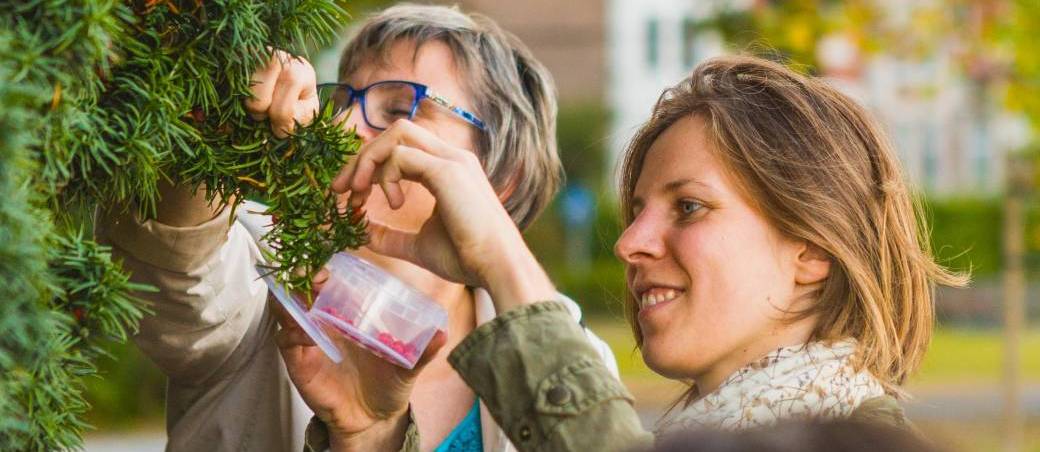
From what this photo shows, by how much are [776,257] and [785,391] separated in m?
0.24

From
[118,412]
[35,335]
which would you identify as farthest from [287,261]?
[118,412]

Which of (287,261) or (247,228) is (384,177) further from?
(247,228)

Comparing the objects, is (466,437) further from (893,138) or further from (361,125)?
(893,138)

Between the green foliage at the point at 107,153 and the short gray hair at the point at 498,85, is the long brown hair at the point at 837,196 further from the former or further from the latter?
the green foliage at the point at 107,153

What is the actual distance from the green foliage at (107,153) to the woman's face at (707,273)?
1.87ft

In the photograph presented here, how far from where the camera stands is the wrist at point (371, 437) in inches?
85.4

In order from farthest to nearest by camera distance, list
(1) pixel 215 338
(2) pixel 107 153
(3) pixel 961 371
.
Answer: (3) pixel 961 371, (1) pixel 215 338, (2) pixel 107 153

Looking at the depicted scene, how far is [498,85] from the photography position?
2811 millimetres

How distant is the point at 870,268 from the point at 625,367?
1279 centimetres

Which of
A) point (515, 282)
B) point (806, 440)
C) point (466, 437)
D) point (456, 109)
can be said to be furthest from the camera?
point (456, 109)

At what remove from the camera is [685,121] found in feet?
7.24

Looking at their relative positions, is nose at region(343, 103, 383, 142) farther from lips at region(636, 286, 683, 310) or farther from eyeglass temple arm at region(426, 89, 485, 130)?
lips at region(636, 286, 683, 310)

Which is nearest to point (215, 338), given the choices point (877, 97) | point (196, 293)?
point (196, 293)

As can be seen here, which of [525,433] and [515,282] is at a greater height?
[515,282]
